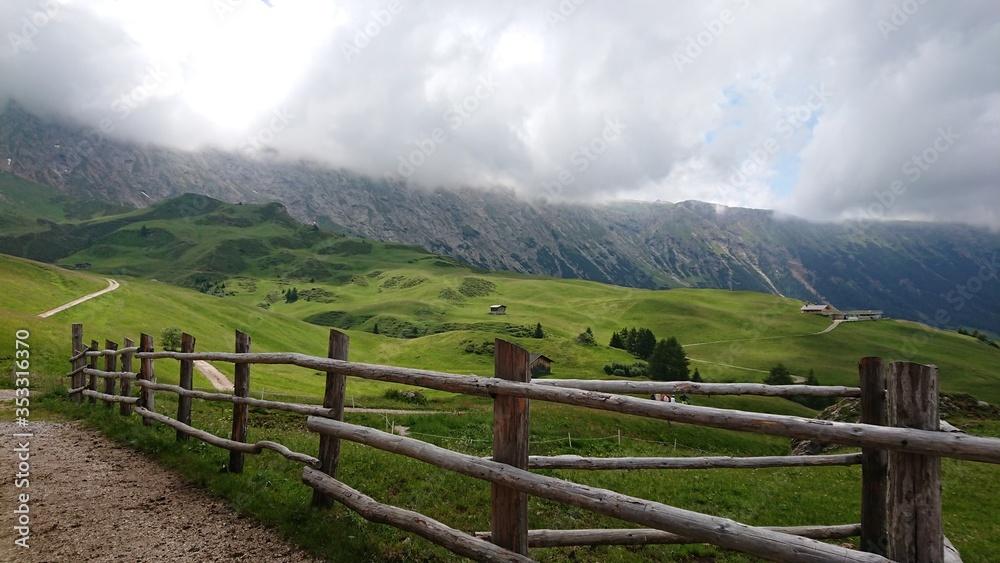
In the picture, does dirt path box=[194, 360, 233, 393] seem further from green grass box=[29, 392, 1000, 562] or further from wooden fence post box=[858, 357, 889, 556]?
wooden fence post box=[858, 357, 889, 556]

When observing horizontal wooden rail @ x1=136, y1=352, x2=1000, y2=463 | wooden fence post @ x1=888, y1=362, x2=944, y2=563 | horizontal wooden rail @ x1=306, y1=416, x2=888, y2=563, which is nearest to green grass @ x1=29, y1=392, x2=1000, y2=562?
horizontal wooden rail @ x1=306, y1=416, x2=888, y2=563

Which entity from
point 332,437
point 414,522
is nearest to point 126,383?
point 332,437

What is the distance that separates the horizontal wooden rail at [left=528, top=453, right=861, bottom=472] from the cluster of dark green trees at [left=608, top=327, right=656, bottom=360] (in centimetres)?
12803

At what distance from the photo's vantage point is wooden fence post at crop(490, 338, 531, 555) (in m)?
6.08

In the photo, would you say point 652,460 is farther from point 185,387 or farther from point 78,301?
point 78,301

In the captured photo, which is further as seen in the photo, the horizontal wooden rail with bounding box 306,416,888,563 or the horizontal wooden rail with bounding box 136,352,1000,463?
the horizontal wooden rail with bounding box 306,416,888,563

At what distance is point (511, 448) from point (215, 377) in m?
57.5

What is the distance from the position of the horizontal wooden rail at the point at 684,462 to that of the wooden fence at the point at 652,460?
28mm

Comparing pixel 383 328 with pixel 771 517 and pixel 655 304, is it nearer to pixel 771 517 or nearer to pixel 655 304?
pixel 655 304

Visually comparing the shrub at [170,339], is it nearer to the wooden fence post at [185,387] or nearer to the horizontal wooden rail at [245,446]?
the horizontal wooden rail at [245,446]

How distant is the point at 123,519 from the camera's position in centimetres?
790

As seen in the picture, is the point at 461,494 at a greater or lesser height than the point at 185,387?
lesser

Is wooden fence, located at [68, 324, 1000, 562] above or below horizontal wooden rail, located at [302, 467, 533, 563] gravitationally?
above

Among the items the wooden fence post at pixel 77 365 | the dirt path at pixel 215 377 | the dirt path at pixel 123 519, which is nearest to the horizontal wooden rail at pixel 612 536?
the dirt path at pixel 123 519
